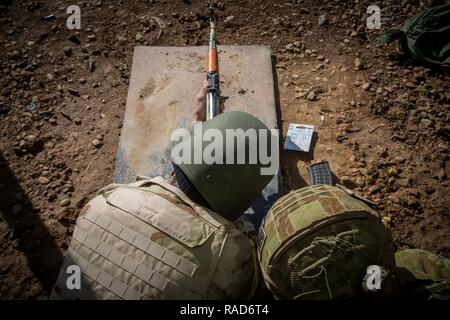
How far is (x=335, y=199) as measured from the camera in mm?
1930

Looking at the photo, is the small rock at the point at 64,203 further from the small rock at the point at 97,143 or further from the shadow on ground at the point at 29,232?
the small rock at the point at 97,143

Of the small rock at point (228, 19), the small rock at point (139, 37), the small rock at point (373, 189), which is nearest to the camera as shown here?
the small rock at point (373, 189)

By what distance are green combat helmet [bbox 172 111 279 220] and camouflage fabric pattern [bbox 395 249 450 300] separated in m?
1.08

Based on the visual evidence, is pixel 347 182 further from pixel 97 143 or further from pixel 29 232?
pixel 29 232

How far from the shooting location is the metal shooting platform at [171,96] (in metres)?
3.05

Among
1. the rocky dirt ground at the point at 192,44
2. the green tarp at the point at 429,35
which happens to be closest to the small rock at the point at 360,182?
the rocky dirt ground at the point at 192,44

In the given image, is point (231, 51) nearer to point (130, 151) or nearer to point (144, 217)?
point (130, 151)

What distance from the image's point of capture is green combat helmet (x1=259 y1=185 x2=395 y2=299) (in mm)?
1733

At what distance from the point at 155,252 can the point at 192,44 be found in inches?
112

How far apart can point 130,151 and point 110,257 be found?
1480 mm

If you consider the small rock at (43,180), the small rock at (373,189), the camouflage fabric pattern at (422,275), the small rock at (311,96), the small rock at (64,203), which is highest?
the small rock at (311,96)

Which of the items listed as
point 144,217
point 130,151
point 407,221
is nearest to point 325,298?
point 144,217

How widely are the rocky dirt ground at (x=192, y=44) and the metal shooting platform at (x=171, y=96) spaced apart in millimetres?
188
